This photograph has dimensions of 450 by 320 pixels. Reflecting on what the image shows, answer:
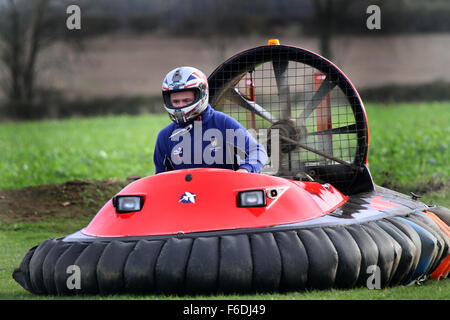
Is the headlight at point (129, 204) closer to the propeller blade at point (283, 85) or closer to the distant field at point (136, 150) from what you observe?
the propeller blade at point (283, 85)

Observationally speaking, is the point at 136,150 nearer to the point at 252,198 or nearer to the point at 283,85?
the point at 283,85

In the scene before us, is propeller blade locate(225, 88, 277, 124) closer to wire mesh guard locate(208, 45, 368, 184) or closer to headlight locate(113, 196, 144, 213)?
wire mesh guard locate(208, 45, 368, 184)

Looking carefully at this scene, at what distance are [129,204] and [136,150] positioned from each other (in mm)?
8882

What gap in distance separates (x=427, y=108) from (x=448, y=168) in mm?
8534

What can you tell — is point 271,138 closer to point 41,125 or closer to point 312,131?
point 312,131

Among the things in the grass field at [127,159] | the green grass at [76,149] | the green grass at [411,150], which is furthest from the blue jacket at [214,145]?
the green grass at [76,149]

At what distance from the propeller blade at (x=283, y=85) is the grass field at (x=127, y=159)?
1673 millimetres

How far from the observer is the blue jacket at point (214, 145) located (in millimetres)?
4516

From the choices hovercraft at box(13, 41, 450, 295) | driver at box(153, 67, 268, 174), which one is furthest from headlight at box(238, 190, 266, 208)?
driver at box(153, 67, 268, 174)

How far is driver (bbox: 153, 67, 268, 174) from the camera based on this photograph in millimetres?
4465

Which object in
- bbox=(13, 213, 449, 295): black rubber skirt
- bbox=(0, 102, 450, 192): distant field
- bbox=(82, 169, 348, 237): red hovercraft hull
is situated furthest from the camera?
bbox=(0, 102, 450, 192): distant field

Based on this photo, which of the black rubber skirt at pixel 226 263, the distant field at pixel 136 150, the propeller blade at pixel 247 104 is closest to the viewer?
the black rubber skirt at pixel 226 263

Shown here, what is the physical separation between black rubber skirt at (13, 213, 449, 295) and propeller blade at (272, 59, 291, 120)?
1559 millimetres
